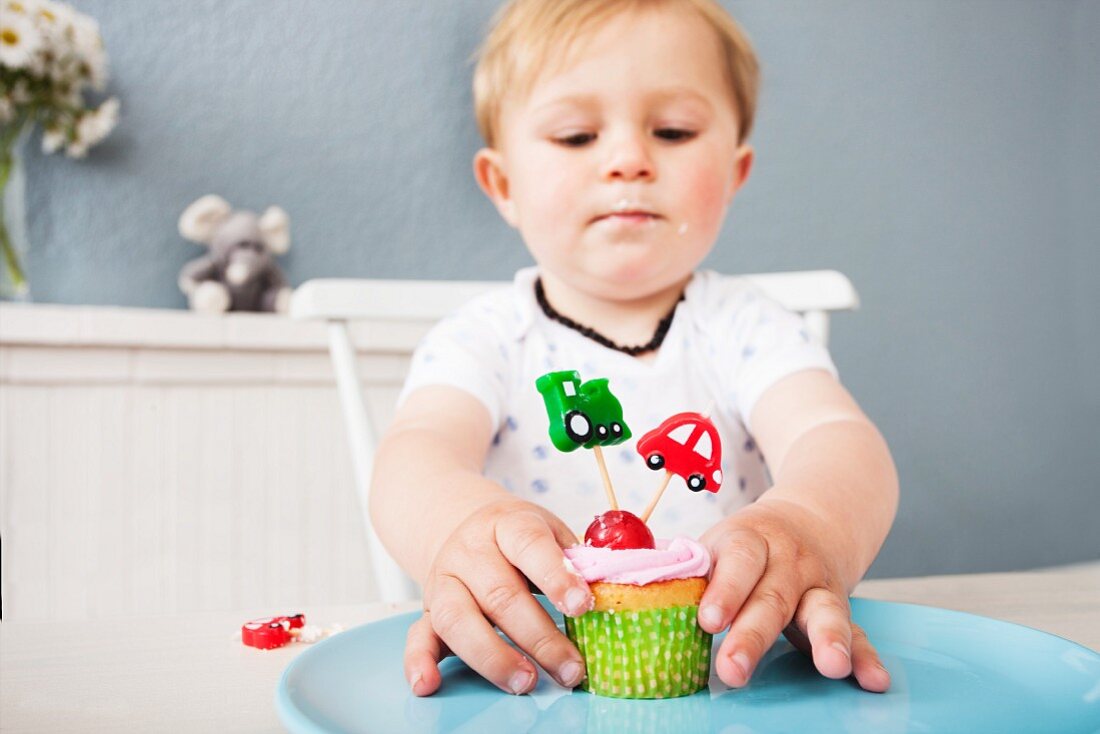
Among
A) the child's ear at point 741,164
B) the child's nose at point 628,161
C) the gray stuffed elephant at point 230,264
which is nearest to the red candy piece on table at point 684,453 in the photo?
the child's nose at point 628,161

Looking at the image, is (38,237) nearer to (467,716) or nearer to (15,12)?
(15,12)

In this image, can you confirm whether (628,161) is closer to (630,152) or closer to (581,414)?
(630,152)

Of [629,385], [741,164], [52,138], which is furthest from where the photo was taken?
[52,138]

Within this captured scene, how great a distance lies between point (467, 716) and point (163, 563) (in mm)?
1401

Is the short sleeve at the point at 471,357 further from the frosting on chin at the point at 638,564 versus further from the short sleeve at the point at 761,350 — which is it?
the frosting on chin at the point at 638,564

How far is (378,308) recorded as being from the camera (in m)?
1.16

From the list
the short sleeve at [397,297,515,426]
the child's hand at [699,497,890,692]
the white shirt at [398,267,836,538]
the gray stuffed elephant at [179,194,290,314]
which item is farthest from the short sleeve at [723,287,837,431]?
the gray stuffed elephant at [179,194,290,314]

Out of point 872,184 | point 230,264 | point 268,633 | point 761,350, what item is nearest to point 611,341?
point 761,350

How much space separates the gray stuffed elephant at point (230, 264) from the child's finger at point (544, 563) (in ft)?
4.33

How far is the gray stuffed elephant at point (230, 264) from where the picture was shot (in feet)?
5.51

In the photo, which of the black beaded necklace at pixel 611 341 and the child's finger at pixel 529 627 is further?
the black beaded necklace at pixel 611 341

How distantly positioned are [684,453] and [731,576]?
66mm

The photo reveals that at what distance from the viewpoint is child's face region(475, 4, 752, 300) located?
0.87 metres

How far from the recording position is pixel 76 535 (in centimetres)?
159
